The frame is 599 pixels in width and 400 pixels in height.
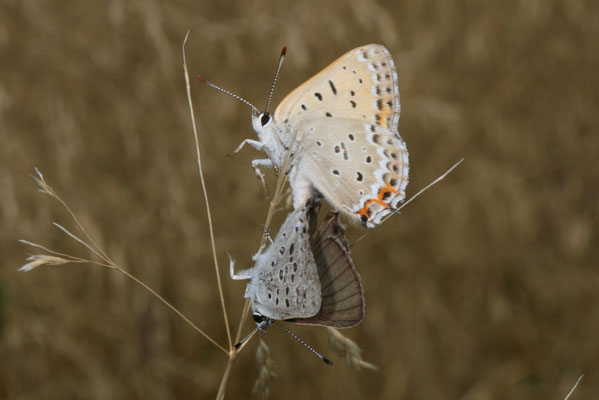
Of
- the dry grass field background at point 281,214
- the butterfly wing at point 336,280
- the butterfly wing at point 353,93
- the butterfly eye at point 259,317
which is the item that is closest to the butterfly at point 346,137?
the butterfly wing at point 353,93

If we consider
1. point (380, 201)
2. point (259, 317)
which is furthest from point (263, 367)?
point (380, 201)

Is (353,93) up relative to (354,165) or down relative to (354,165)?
up

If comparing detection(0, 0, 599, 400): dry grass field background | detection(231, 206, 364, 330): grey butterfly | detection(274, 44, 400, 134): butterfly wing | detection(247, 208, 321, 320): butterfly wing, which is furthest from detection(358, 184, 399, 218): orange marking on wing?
detection(0, 0, 599, 400): dry grass field background

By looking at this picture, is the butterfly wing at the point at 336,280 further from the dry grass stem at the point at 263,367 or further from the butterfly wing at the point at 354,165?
the butterfly wing at the point at 354,165

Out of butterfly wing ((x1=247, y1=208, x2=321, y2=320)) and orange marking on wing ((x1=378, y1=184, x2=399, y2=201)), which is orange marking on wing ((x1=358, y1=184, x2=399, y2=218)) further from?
butterfly wing ((x1=247, y1=208, x2=321, y2=320))

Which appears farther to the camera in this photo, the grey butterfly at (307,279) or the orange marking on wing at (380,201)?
the orange marking on wing at (380,201)

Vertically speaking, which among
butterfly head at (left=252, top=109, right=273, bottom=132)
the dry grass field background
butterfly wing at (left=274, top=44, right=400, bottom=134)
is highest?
butterfly wing at (left=274, top=44, right=400, bottom=134)

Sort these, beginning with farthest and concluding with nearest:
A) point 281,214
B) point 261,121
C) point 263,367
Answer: point 281,214, point 261,121, point 263,367

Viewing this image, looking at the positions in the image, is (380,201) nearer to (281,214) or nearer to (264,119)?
(264,119)
